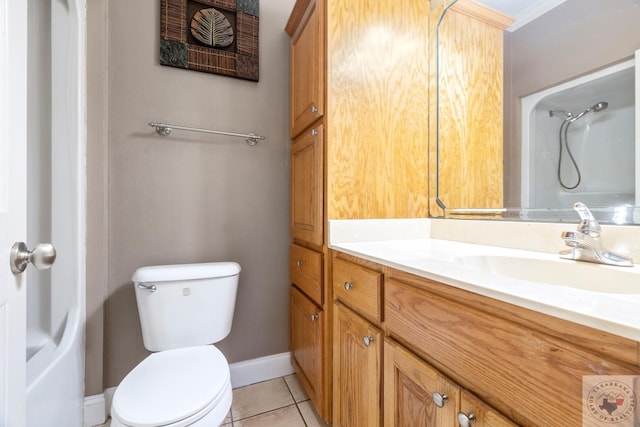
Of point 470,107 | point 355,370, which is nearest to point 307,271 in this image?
point 355,370

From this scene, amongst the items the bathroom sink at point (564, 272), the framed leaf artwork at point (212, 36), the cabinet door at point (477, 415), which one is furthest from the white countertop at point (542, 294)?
the framed leaf artwork at point (212, 36)

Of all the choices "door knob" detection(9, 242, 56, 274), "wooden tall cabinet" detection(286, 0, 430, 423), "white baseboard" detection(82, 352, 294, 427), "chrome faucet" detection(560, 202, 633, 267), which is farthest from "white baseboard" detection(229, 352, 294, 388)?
"chrome faucet" detection(560, 202, 633, 267)

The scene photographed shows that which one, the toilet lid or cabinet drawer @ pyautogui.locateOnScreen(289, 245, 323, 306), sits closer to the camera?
the toilet lid

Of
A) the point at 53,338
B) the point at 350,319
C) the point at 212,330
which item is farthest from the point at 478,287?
the point at 53,338

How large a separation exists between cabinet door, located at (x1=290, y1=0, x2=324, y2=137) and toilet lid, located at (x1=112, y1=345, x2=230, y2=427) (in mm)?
1062

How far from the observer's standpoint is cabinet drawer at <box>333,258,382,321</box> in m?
0.81

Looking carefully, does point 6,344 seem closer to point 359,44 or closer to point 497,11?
point 359,44

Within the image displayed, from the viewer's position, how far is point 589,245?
2.33ft

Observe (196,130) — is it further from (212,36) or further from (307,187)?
(307,187)

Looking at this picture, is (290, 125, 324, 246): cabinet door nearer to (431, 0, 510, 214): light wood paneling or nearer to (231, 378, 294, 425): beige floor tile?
(431, 0, 510, 214): light wood paneling

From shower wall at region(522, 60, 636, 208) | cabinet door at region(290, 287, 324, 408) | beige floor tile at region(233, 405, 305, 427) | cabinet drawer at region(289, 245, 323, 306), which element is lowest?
beige floor tile at region(233, 405, 305, 427)

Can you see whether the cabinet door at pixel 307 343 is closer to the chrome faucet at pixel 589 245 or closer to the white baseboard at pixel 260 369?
the white baseboard at pixel 260 369

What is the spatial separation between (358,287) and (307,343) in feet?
1.83

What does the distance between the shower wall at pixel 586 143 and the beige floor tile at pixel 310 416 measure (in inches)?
49.5
